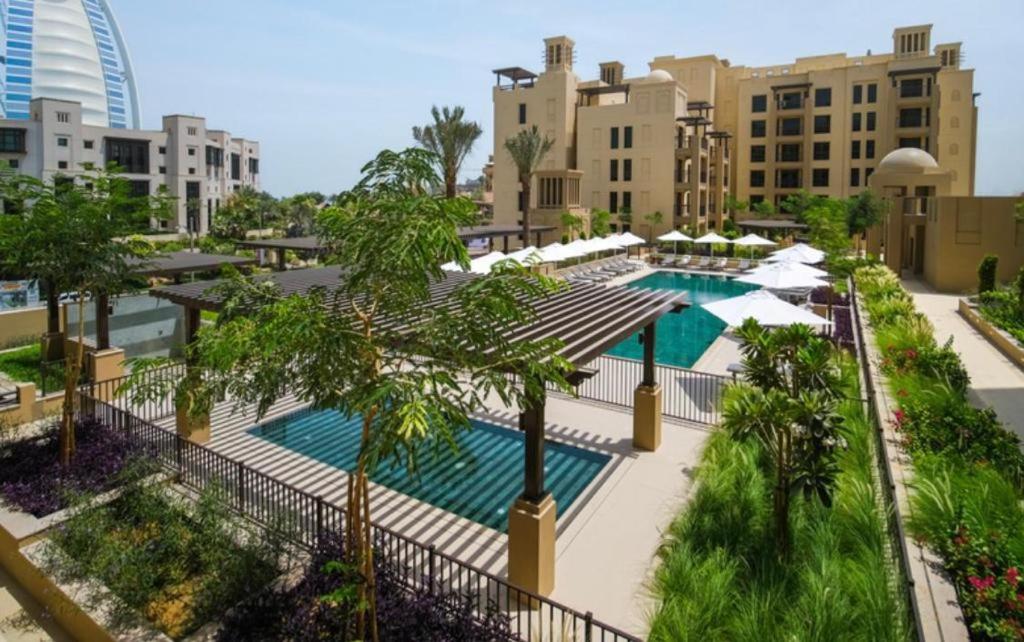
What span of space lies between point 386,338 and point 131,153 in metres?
85.0

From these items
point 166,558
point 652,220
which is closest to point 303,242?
point 166,558

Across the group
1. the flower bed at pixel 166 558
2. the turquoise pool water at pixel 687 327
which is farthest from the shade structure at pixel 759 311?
the flower bed at pixel 166 558

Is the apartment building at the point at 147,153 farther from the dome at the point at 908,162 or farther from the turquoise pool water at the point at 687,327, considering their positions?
the dome at the point at 908,162

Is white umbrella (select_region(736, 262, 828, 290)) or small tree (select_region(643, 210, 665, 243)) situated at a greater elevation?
small tree (select_region(643, 210, 665, 243))

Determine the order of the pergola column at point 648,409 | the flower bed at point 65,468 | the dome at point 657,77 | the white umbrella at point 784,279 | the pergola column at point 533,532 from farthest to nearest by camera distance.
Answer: the dome at point 657,77
the white umbrella at point 784,279
the pergola column at point 648,409
the flower bed at point 65,468
the pergola column at point 533,532

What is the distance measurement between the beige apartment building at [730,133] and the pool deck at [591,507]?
41493 mm

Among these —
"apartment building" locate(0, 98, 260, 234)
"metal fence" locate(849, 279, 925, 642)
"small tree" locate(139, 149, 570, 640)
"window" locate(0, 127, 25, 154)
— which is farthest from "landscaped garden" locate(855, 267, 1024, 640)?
"window" locate(0, 127, 25, 154)

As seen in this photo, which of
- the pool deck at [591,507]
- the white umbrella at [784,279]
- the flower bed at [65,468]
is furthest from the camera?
the white umbrella at [784,279]

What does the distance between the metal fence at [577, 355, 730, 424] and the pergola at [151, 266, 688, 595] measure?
1.92 metres

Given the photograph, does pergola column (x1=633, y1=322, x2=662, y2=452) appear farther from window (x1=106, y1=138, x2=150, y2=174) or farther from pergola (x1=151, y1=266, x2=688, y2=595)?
window (x1=106, y1=138, x2=150, y2=174)

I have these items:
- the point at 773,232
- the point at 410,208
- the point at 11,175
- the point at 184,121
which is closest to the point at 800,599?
the point at 410,208

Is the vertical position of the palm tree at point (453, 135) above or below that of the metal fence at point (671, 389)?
above

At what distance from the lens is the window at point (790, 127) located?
213 ft

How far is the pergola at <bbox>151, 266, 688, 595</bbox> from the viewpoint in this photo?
8.16 metres
